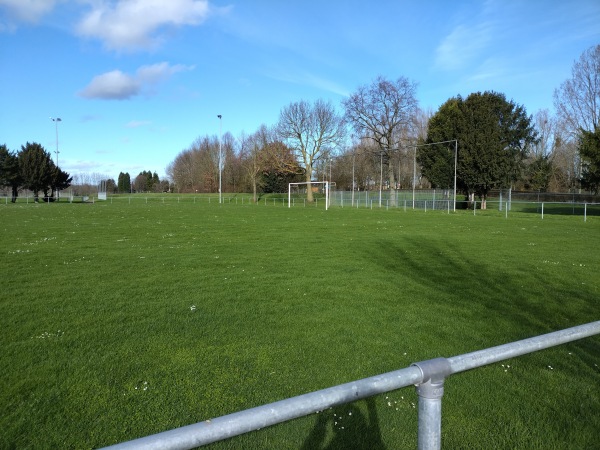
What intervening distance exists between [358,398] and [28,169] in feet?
246

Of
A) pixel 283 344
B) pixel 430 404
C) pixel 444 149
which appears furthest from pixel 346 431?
pixel 444 149

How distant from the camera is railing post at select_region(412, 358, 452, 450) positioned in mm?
1586

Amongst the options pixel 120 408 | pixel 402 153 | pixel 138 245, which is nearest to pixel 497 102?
pixel 402 153

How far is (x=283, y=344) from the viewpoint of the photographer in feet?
17.6

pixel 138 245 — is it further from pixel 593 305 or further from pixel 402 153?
pixel 402 153

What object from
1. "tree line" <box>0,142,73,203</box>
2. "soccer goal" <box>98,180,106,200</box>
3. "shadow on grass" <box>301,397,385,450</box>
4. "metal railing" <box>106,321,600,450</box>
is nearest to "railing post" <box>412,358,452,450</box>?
"metal railing" <box>106,321,600,450</box>

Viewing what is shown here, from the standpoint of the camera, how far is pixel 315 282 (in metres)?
9.02

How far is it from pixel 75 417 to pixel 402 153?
58.5 m

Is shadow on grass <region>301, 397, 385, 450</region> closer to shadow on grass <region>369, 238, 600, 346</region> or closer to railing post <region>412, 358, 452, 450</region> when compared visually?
railing post <region>412, 358, 452, 450</region>

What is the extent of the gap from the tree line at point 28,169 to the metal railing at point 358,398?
236ft

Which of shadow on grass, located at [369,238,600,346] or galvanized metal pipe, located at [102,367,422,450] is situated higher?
galvanized metal pipe, located at [102,367,422,450]

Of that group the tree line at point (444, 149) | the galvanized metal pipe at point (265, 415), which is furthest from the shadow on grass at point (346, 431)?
the tree line at point (444, 149)

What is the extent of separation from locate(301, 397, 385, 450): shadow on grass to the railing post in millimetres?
1885

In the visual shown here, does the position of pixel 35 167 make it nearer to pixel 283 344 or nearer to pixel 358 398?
pixel 283 344
